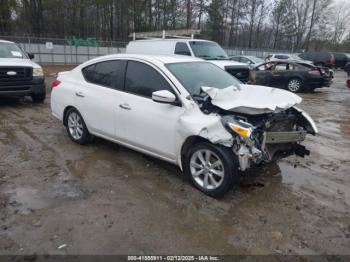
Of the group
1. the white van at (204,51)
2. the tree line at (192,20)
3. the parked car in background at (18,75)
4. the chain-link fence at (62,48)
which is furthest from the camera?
the tree line at (192,20)

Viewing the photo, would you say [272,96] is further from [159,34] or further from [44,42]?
[44,42]

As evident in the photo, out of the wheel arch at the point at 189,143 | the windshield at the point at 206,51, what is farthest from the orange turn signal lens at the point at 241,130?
the windshield at the point at 206,51

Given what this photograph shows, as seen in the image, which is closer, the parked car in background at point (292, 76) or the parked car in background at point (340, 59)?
the parked car in background at point (292, 76)

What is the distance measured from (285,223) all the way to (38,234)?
8.41 feet

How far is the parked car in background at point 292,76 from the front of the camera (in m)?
13.6

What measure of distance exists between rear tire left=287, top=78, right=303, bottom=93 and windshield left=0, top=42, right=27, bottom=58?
10840 millimetres

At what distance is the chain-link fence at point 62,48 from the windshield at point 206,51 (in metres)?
16.3

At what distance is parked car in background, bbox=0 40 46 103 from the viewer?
8.26 metres

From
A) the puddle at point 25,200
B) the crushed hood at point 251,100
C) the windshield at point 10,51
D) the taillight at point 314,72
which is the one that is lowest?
the puddle at point 25,200

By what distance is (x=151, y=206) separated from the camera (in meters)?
3.66

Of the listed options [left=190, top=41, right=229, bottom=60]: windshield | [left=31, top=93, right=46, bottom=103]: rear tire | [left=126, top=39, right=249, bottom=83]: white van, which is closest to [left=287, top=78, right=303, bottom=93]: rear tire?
[left=126, top=39, right=249, bottom=83]: white van

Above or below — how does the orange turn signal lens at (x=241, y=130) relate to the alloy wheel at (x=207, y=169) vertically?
above

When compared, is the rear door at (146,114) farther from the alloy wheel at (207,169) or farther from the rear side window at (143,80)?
the alloy wheel at (207,169)

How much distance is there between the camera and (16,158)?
4996 mm
